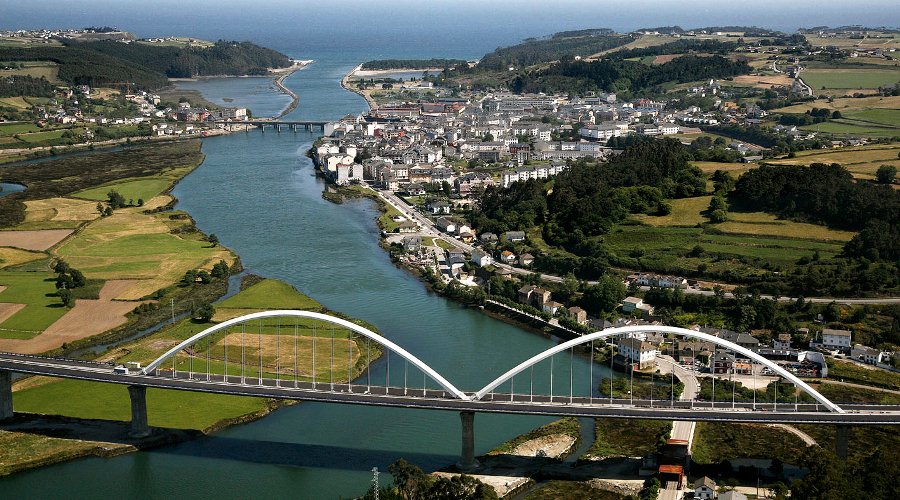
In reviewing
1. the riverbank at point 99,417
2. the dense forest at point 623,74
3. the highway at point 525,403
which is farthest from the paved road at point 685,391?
the dense forest at point 623,74

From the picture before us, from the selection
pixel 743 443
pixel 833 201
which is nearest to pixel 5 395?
pixel 743 443

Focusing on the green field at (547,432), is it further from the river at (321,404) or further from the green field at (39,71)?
the green field at (39,71)

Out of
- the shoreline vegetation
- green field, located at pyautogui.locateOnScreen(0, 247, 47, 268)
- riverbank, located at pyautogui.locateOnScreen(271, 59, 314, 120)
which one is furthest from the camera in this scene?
riverbank, located at pyautogui.locateOnScreen(271, 59, 314, 120)

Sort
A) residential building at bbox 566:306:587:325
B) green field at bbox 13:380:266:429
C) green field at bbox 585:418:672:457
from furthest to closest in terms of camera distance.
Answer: residential building at bbox 566:306:587:325
green field at bbox 13:380:266:429
green field at bbox 585:418:672:457

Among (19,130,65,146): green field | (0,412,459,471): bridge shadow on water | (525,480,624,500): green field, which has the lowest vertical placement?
(525,480,624,500): green field

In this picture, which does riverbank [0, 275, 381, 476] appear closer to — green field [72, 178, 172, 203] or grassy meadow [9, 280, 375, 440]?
grassy meadow [9, 280, 375, 440]

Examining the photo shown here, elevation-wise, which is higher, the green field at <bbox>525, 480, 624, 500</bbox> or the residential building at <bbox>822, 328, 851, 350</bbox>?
the residential building at <bbox>822, 328, 851, 350</bbox>

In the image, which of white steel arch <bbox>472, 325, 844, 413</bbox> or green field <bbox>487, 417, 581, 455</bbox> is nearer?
white steel arch <bbox>472, 325, 844, 413</bbox>

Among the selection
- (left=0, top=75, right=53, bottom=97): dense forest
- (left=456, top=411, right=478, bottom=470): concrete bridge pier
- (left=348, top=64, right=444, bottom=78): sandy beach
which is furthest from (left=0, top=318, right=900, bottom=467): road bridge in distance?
(left=348, top=64, right=444, bottom=78): sandy beach
